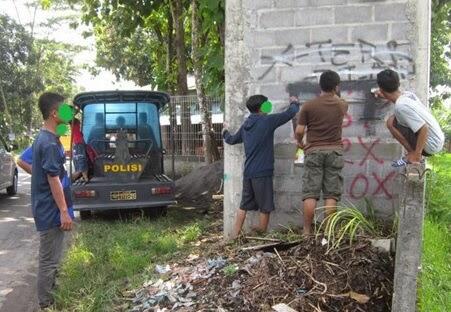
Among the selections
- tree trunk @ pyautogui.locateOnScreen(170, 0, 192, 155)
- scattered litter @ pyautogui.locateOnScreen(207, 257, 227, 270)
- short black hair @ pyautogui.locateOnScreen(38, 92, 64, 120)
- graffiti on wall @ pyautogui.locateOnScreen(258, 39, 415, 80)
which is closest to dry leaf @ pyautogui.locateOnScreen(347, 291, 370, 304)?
scattered litter @ pyautogui.locateOnScreen(207, 257, 227, 270)

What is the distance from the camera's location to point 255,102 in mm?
6027

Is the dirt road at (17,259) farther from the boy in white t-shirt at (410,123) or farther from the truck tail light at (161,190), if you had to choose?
the boy in white t-shirt at (410,123)

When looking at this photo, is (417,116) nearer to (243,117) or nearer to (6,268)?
(243,117)

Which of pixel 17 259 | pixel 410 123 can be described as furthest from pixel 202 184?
pixel 410 123

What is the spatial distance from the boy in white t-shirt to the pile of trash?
120 cm

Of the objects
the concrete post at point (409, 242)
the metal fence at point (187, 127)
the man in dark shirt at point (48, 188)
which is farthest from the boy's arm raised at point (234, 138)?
the metal fence at point (187, 127)

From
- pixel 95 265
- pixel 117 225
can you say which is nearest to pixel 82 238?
pixel 117 225

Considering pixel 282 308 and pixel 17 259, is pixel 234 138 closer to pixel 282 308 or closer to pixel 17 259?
pixel 282 308

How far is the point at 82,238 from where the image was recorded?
7422 millimetres

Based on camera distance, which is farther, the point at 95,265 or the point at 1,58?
the point at 1,58

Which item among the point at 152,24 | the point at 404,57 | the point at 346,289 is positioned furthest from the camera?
the point at 152,24

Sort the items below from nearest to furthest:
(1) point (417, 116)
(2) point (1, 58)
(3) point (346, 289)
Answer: (3) point (346, 289)
(1) point (417, 116)
(2) point (1, 58)

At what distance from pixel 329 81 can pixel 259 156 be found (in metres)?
1.17

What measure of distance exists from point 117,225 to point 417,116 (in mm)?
4934
